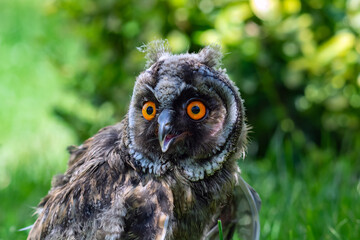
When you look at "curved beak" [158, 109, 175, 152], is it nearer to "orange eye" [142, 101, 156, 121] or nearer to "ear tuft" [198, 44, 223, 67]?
"orange eye" [142, 101, 156, 121]

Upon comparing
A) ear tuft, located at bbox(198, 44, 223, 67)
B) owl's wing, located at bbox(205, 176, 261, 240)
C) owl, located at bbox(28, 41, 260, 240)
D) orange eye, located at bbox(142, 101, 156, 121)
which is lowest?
owl's wing, located at bbox(205, 176, 261, 240)

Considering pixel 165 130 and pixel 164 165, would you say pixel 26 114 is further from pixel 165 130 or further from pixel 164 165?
pixel 165 130

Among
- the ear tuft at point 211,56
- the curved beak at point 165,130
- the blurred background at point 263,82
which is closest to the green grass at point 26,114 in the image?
the blurred background at point 263,82

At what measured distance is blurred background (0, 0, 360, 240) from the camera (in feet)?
14.5

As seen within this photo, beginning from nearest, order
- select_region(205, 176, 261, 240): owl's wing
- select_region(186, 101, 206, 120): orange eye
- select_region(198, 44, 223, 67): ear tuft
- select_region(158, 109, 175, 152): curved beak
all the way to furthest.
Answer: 1. select_region(158, 109, 175, 152): curved beak
2. select_region(186, 101, 206, 120): orange eye
3. select_region(198, 44, 223, 67): ear tuft
4. select_region(205, 176, 261, 240): owl's wing

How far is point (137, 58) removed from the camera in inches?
196

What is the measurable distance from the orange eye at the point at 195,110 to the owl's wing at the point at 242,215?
0.60m

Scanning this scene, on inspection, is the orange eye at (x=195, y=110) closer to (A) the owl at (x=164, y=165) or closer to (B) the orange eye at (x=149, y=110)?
(A) the owl at (x=164, y=165)

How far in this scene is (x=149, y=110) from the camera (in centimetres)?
Result: 260

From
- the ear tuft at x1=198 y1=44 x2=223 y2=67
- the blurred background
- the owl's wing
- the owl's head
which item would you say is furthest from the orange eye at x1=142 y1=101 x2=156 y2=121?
the blurred background

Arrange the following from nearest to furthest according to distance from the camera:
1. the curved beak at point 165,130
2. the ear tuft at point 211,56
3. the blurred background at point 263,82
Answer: the curved beak at point 165,130
the ear tuft at point 211,56
the blurred background at point 263,82

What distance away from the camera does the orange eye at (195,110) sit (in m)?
2.56

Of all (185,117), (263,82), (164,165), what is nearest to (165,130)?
(185,117)

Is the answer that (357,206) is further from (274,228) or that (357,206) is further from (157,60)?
(157,60)
